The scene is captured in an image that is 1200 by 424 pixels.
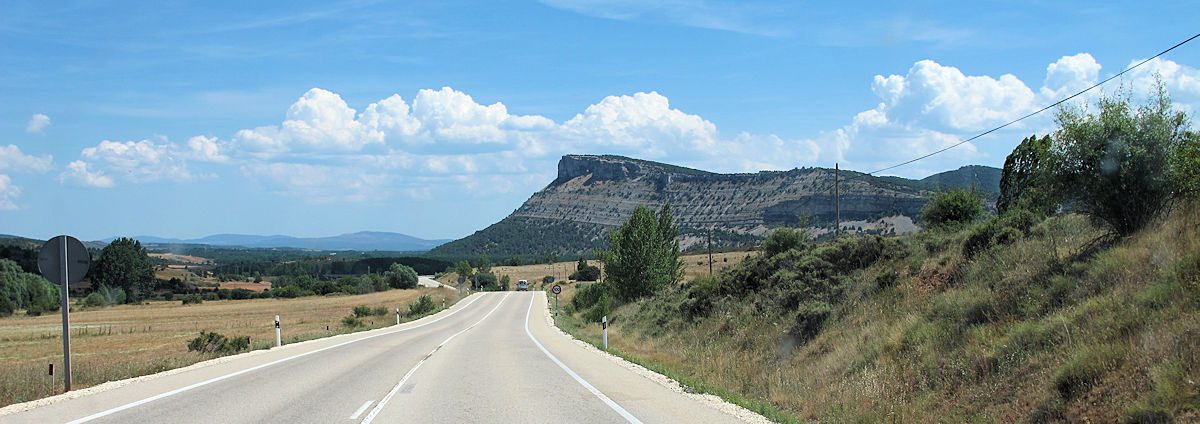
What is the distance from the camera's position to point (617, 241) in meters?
60.5

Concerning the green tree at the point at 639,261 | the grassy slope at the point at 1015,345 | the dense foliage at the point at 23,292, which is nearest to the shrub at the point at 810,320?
the grassy slope at the point at 1015,345

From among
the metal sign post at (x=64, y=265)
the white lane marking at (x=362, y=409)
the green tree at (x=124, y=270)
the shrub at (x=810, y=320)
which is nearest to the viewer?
the white lane marking at (x=362, y=409)

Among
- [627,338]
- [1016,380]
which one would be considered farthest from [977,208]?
[1016,380]

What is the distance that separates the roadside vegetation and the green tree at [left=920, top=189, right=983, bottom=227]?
5.99m

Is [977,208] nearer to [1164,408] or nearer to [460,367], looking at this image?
[460,367]

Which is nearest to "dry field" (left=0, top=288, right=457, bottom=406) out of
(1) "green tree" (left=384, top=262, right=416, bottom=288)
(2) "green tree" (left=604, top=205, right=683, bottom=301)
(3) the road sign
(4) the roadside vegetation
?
(3) the road sign

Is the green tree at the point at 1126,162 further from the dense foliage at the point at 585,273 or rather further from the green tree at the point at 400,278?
the green tree at the point at 400,278

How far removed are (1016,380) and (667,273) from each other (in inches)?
1934

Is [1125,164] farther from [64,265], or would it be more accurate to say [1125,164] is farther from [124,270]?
[124,270]

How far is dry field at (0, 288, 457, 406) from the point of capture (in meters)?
14.6

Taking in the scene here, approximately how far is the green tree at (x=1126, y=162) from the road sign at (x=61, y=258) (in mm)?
16631

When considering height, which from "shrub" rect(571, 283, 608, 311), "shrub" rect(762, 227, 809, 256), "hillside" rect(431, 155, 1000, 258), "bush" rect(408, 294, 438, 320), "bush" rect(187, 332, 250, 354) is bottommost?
"bush" rect(408, 294, 438, 320)

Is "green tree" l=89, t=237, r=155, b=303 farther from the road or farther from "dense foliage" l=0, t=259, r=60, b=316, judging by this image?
the road

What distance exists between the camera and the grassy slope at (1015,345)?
870cm
